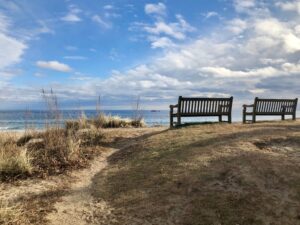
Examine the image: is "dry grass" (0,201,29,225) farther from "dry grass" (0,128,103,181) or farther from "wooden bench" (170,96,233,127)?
"wooden bench" (170,96,233,127)

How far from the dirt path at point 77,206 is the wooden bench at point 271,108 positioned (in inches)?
375

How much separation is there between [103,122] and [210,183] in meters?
9.52

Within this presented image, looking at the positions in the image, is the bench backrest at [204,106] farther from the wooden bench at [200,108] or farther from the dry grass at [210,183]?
the dry grass at [210,183]

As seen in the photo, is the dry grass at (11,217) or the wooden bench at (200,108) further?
the wooden bench at (200,108)

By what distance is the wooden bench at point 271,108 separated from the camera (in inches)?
607

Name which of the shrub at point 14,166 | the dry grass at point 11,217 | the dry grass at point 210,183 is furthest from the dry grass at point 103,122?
the dry grass at point 11,217

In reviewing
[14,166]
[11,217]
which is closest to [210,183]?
[11,217]

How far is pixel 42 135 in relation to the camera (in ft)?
33.1

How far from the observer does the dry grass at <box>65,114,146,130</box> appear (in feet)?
43.5

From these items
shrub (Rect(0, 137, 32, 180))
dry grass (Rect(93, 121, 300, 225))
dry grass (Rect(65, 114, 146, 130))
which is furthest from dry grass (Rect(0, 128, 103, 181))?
dry grass (Rect(65, 114, 146, 130))

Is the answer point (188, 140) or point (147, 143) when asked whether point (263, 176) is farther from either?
point (147, 143)

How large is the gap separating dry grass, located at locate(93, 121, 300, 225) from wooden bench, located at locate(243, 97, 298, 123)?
21.8 ft

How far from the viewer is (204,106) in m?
13.6

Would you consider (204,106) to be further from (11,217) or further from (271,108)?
(11,217)
